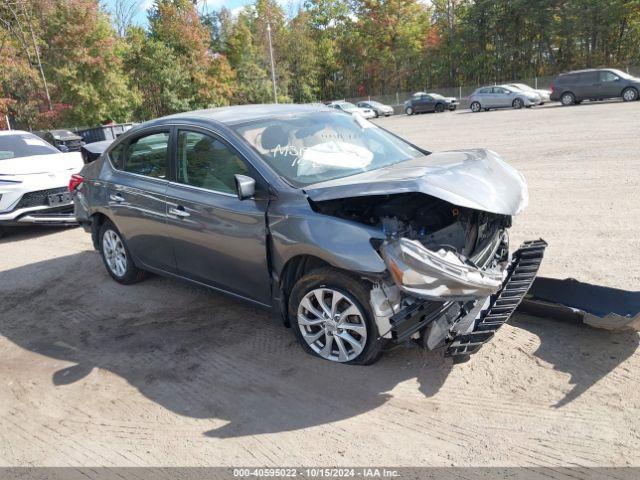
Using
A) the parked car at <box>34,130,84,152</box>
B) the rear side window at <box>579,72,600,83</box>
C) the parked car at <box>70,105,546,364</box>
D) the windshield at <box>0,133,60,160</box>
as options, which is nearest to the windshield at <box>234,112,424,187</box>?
the parked car at <box>70,105,546,364</box>

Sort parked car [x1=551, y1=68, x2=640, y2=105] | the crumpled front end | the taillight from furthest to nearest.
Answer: parked car [x1=551, y1=68, x2=640, y2=105]
the taillight
the crumpled front end

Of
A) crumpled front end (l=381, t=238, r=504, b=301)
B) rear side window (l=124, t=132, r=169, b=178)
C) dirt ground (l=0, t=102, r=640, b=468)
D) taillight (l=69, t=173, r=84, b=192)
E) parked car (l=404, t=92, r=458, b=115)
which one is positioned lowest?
parked car (l=404, t=92, r=458, b=115)

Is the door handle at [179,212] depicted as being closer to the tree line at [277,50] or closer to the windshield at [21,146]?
the windshield at [21,146]

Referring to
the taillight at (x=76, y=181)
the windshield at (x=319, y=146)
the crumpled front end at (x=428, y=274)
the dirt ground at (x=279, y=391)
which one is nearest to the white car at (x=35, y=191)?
the taillight at (x=76, y=181)

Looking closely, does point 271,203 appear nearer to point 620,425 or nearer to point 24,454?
point 24,454

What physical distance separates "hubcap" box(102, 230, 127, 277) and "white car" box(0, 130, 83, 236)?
9.45 feet

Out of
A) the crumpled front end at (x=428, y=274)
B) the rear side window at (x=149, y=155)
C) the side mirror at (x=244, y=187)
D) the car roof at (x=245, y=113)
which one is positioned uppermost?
the car roof at (x=245, y=113)

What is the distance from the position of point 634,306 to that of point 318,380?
2.37 meters

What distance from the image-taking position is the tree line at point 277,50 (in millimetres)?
32938

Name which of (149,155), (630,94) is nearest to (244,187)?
(149,155)

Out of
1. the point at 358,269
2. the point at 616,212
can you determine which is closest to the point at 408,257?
the point at 358,269

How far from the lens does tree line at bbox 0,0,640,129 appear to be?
3294 cm

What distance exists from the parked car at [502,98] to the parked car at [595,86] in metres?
2.04

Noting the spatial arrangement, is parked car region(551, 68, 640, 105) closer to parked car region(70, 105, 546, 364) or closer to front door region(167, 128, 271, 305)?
parked car region(70, 105, 546, 364)
